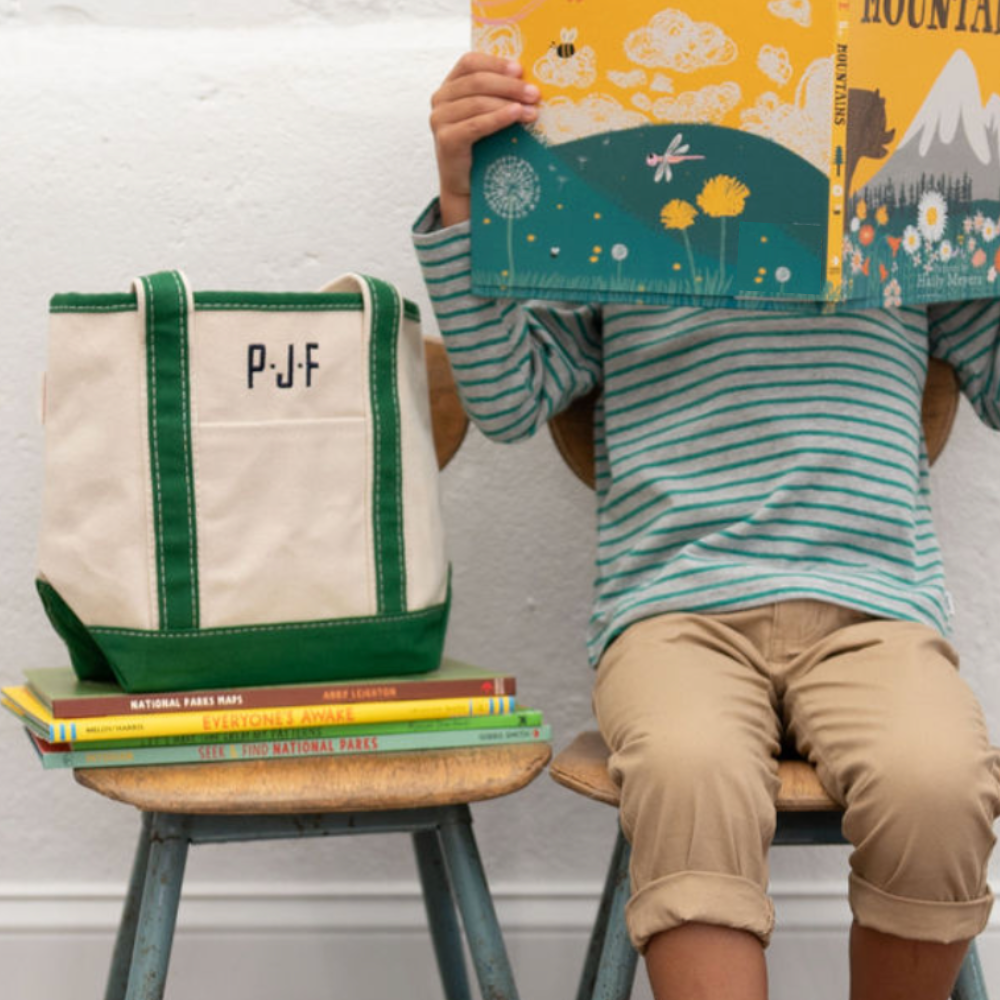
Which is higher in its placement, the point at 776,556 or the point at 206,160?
the point at 206,160

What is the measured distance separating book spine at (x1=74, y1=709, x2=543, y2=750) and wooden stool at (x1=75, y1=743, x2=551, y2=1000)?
0.05 feet

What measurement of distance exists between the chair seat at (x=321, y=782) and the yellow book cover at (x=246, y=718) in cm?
2

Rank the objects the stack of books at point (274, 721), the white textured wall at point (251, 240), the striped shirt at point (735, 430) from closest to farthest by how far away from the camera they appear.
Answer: the stack of books at point (274, 721) < the striped shirt at point (735, 430) < the white textured wall at point (251, 240)

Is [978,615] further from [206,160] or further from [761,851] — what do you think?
[206,160]

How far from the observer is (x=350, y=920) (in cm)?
137

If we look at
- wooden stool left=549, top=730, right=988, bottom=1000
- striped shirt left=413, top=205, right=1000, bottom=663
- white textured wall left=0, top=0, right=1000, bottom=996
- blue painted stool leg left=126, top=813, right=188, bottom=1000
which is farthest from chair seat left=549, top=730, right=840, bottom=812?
white textured wall left=0, top=0, right=1000, bottom=996

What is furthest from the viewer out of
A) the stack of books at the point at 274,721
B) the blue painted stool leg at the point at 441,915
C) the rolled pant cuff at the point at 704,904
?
the blue painted stool leg at the point at 441,915

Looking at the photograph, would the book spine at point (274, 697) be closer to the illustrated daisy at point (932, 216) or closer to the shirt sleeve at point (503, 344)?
the shirt sleeve at point (503, 344)

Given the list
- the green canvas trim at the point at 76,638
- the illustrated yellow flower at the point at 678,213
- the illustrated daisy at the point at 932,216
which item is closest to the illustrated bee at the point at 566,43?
the illustrated yellow flower at the point at 678,213

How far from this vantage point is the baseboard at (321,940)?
4.47ft

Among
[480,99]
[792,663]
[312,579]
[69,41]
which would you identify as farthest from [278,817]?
[69,41]

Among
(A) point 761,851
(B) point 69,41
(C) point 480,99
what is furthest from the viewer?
(B) point 69,41

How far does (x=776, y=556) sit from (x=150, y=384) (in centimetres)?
47

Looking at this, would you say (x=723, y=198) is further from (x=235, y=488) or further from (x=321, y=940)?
(x=321, y=940)
